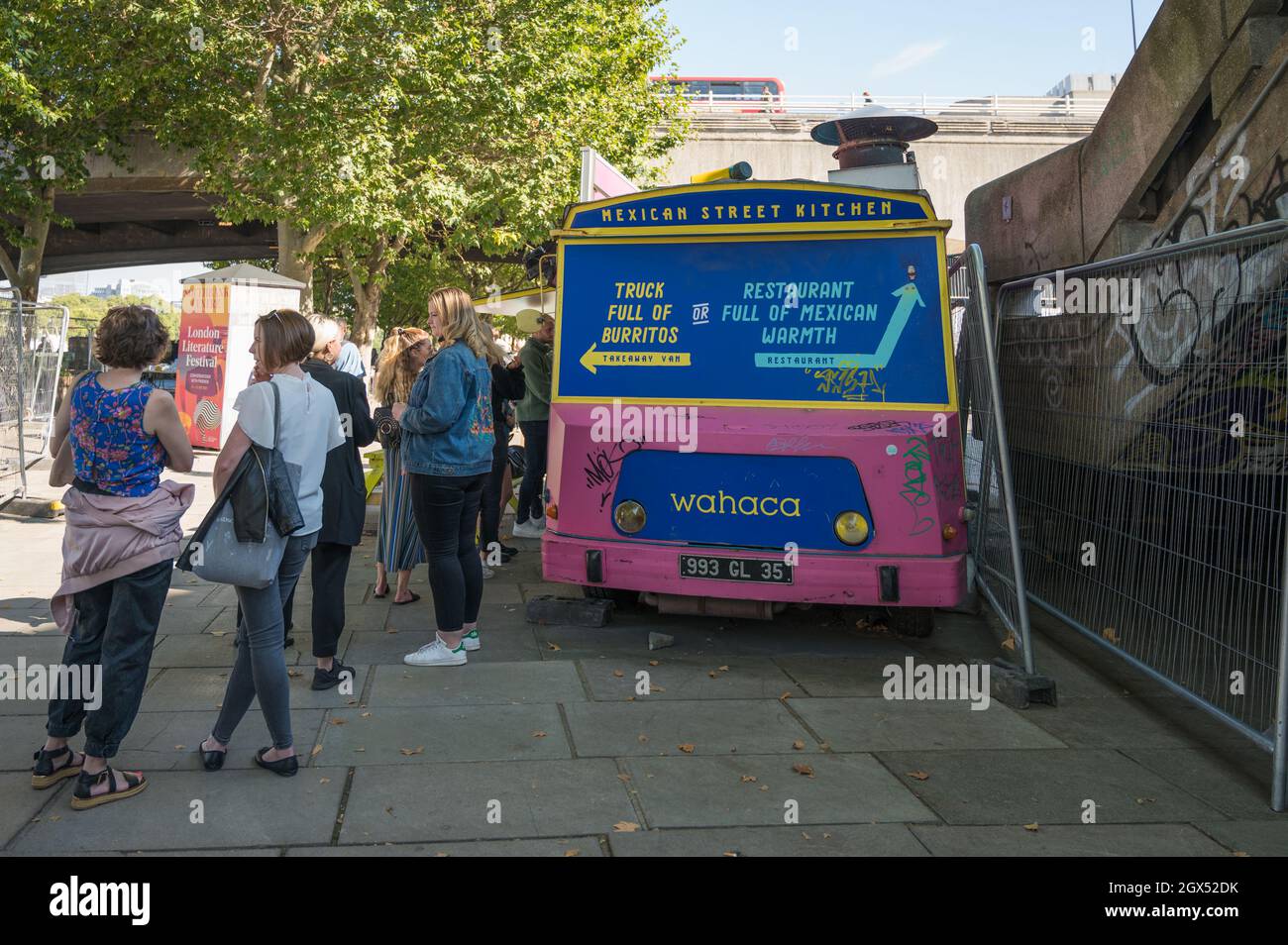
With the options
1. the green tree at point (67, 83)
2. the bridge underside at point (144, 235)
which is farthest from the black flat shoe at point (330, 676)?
the bridge underside at point (144, 235)

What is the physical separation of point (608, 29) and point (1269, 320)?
2099 centimetres

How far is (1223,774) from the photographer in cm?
449

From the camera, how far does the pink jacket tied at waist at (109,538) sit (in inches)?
154

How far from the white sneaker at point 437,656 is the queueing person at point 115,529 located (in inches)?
74.2

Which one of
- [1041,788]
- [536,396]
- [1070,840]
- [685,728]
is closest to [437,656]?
[685,728]

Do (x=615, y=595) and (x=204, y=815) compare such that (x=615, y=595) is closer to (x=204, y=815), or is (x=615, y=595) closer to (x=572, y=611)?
(x=572, y=611)

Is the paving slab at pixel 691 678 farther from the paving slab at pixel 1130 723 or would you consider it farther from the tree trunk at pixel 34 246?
the tree trunk at pixel 34 246

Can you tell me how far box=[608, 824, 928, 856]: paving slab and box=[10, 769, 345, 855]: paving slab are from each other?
1049mm

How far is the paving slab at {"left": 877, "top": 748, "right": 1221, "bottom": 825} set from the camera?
4004mm

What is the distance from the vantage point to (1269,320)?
455cm

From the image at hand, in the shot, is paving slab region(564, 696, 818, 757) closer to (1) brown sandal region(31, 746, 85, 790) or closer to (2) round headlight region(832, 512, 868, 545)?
(2) round headlight region(832, 512, 868, 545)

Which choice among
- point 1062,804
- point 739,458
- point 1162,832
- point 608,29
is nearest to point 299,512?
point 739,458

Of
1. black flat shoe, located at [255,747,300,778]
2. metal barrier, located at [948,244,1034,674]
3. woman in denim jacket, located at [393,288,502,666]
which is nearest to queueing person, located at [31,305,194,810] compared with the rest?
black flat shoe, located at [255,747,300,778]

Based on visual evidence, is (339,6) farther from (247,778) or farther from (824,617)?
(247,778)
